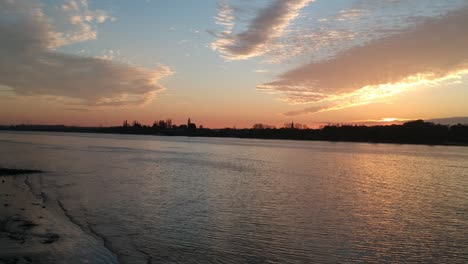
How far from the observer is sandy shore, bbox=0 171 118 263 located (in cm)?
1046

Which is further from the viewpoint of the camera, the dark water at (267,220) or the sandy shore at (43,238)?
the dark water at (267,220)

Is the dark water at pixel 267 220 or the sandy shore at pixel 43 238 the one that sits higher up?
the sandy shore at pixel 43 238

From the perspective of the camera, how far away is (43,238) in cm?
1226

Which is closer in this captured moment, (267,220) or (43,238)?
(43,238)

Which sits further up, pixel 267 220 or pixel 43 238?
pixel 43 238

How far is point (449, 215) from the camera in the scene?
18.3 metres

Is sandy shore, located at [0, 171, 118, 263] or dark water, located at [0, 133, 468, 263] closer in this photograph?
sandy shore, located at [0, 171, 118, 263]

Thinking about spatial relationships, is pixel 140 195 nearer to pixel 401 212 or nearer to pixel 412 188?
pixel 401 212

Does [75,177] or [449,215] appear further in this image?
[75,177]

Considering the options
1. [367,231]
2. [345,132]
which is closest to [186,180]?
[367,231]

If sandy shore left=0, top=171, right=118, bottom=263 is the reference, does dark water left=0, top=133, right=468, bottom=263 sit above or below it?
below

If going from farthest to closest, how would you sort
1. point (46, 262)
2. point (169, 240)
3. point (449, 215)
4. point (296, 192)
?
1. point (296, 192)
2. point (449, 215)
3. point (169, 240)
4. point (46, 262)

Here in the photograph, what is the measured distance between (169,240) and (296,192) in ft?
44.2

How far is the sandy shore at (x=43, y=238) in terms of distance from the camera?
1046 centimetres
